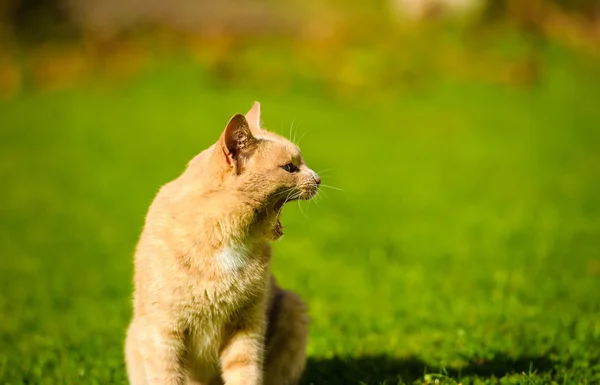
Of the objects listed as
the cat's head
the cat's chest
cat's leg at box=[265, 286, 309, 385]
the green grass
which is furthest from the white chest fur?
the green grass

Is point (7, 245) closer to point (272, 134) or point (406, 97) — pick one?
point (272, 134)

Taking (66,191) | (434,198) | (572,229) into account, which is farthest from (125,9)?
(572,229)

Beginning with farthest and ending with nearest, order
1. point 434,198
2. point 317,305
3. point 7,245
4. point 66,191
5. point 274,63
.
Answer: point 274,63 < point 66,191 < point 434,198 < point 7,245 < point 317,305

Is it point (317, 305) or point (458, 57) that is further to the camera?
point (458, 57)

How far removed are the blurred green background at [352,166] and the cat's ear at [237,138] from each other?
149cm

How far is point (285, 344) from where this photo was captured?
368 cm

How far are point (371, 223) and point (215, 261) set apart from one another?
5.66 metres

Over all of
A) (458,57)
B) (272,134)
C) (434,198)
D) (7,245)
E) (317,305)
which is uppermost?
(458,57)

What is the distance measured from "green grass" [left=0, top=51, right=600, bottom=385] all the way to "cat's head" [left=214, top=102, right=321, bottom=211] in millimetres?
1240

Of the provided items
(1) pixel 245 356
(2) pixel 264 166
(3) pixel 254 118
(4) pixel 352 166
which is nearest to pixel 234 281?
(1) pixel 245 356

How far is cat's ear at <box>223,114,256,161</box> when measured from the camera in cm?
313

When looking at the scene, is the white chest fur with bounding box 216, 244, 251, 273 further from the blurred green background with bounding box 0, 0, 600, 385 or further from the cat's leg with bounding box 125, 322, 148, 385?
the blurred green background with bounding box 0, 0, 600, 385

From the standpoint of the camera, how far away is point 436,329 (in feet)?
16.7

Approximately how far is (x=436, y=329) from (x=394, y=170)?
6363mm
